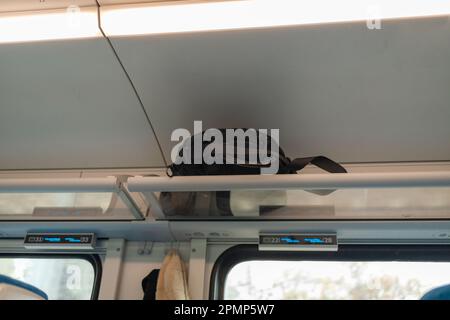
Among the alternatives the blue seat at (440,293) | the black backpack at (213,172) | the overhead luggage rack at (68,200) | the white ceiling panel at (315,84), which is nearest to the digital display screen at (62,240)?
the overhead luggage rack at (68,200)

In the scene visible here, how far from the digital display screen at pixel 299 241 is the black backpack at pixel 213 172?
0.71ft

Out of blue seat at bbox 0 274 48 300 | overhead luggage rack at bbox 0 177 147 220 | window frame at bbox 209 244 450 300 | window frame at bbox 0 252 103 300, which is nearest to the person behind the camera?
overhead luggage rack at bbox 0 177 147 220

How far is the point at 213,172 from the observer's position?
5.58ft

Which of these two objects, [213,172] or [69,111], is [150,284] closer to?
[213,172]

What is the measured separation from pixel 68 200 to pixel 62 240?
1.01 feet

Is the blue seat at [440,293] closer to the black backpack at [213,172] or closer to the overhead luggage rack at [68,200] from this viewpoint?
the black backpack at [213,172]

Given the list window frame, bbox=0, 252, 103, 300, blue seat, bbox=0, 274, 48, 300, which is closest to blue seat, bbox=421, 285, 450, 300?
window frame, bbox=0, 252, 103, 300

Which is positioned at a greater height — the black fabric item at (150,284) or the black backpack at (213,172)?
the black backpack at (213,172)

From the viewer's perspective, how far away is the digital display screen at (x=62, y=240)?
6.86ft

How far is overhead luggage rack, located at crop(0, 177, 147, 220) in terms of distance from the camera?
1.67m

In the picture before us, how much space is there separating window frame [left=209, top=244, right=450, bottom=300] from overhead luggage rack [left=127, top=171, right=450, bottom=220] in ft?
0.87

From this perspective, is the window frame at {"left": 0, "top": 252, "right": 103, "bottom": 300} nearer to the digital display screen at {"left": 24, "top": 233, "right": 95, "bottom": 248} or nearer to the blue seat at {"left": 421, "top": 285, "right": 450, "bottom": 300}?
the digital display screen at {"left": 24, "top": 233, "right": 95, "bottom": 248}
